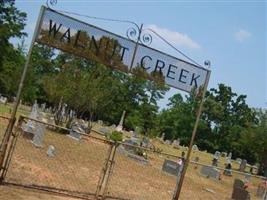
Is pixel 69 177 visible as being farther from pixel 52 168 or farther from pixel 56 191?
pixel 56 191

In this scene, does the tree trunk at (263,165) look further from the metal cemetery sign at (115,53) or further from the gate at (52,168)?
the metal cemetery sign at (115,53)

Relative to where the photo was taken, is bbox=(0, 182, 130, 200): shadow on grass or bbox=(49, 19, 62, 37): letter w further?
bbox=(0, 182, 130, 200): shadow on grass

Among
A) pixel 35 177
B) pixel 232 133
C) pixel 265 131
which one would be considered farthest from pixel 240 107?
pixel 35 177

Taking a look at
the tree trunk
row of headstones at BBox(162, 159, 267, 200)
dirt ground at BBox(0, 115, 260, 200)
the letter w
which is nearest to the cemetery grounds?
dirt ground at BBox(0, 115, 260, 200)

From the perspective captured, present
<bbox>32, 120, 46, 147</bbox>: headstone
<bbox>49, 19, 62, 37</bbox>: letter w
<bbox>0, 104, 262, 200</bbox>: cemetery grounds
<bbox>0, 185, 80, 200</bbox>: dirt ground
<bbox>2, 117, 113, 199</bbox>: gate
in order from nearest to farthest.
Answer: <bbox>0, 185, 80, 200</bbox>: dirt ground → <bbox>49, 19, 62, 37</bbox>: letter w → <bbox>0, 104, 262, 200</bbox>: cemetery grounds → <bbox>2, 117, 113, 199</bbox>: gate → <bbox>32, 120, 46, 147</bbox>: headstone

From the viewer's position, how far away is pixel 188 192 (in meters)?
16.8

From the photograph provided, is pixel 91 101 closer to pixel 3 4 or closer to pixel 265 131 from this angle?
pixel 265 131

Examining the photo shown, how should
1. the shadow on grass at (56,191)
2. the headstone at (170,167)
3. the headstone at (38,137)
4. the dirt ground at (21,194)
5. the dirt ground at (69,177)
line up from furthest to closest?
the headstone at (170,167), the headstone at (38,137), the dirt ground at (69,177), the shadow on grass at (56,191), the dirt ground at (21,194)

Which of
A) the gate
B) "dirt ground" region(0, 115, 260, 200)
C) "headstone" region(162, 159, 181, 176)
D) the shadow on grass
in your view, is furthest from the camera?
"headstone" region(162, 159, 181, 176)

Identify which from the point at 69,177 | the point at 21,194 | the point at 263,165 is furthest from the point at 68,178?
the point at 263,165

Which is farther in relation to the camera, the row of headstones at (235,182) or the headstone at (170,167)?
the headstone at (170,167)

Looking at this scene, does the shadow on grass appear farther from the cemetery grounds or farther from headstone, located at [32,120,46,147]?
headstone, located at [32,120,46,147]

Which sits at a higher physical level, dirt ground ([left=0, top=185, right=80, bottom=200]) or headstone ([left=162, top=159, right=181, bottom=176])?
headstone ([left=162, top=159, right=181, bottom=176])

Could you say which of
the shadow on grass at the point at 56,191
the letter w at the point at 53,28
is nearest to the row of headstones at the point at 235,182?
the shadow on grass at the point at 56,191
